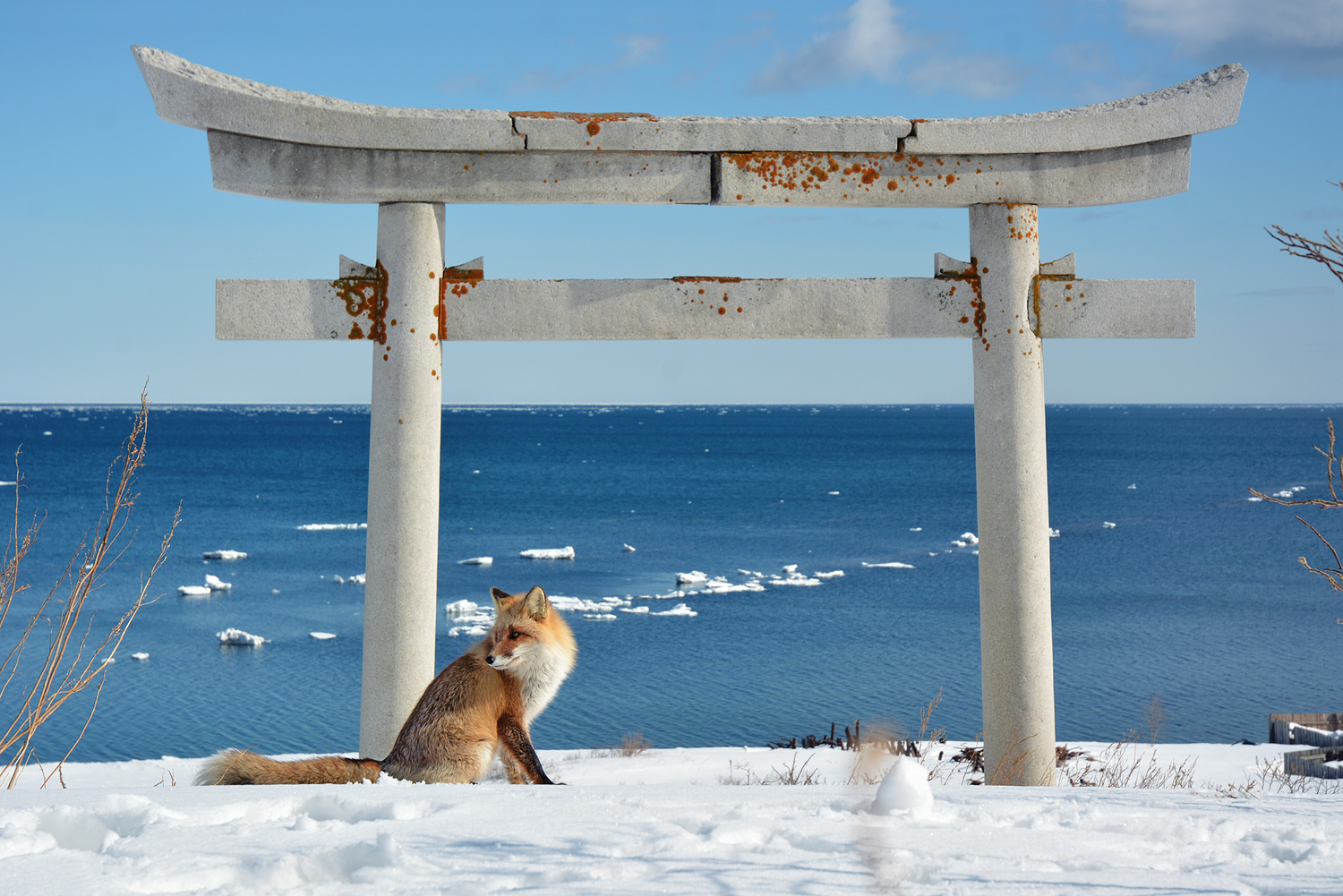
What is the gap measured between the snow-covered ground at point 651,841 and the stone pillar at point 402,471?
8.41 ft

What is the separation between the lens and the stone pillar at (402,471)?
20.8ft

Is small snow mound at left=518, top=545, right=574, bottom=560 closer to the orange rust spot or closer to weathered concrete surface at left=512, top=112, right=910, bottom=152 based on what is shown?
the orange rust spot

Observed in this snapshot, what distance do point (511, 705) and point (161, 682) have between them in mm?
21757

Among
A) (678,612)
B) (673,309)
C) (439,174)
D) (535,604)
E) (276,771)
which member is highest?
(439,174)

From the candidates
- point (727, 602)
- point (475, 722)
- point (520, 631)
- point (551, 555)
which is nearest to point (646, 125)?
point (520, 631)

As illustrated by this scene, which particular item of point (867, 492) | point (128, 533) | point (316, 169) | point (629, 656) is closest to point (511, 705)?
point (316, 169)

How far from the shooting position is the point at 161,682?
23016 millimetres

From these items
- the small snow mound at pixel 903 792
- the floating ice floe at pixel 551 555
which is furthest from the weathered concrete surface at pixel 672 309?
Answer: the floating ice floe at pixel 551 555

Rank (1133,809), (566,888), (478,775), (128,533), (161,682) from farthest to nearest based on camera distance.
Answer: (128,533)
(161,682)
(478,775)
(1133,809)
(566,888)

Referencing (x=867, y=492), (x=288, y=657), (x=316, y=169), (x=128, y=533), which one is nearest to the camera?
(x=316, y=169)

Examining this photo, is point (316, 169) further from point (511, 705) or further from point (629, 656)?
point (629, 656)

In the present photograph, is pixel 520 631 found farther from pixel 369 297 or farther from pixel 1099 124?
pixel 1099 124

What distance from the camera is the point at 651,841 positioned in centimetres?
293

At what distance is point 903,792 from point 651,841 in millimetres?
876
